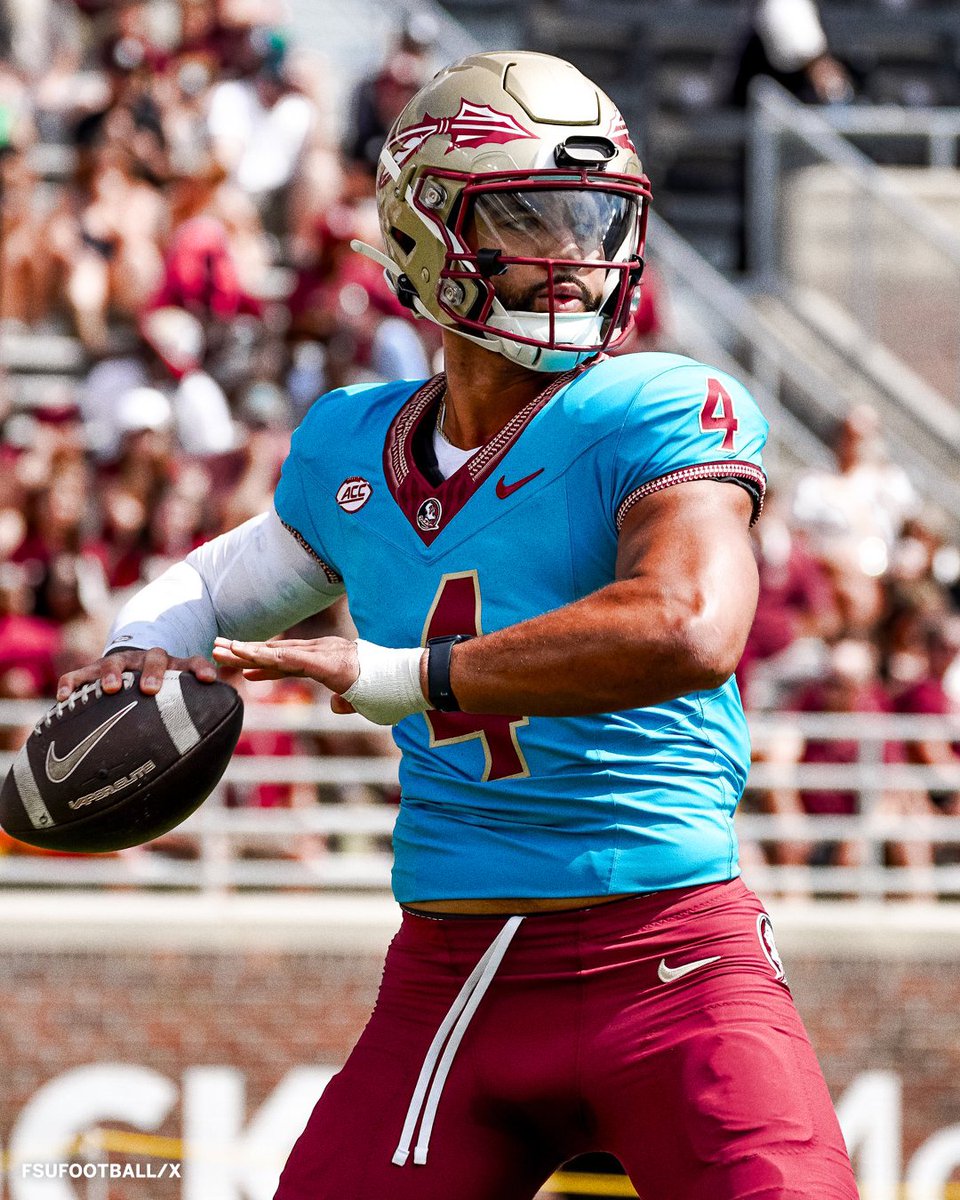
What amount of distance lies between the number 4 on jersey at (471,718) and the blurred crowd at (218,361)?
14.8ft

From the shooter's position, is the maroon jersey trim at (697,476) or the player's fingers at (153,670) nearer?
the maroon jersey trim at (697,476)

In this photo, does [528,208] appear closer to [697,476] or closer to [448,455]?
[448,455]

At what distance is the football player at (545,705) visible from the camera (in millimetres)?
2727

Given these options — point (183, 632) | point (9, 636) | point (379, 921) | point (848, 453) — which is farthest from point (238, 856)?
point (183, 632)

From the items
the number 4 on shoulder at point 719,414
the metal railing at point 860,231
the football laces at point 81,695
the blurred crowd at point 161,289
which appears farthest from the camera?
the metal railing at point 860,231

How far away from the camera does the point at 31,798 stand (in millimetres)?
3105

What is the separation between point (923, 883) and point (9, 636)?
11.5 ft

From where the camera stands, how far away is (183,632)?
11.0ft

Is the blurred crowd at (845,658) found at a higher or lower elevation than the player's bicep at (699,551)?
lower

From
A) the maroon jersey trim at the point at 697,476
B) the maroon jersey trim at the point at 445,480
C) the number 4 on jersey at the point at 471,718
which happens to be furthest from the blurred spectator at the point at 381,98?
the maroon jersey trim at the point at 697,476

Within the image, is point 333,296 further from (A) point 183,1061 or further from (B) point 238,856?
(A) point 183,1061

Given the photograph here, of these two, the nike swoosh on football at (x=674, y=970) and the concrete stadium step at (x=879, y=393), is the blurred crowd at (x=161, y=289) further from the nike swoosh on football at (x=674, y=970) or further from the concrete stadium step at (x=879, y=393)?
the nike swoosh on football at (x=674, y=970)

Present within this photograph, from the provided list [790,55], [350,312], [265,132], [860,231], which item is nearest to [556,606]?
[350,312]

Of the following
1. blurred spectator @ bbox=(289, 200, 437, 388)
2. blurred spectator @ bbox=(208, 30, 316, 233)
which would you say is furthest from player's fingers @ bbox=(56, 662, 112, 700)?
blurred spectator @ bbox=(208, 30, 316, 233)
